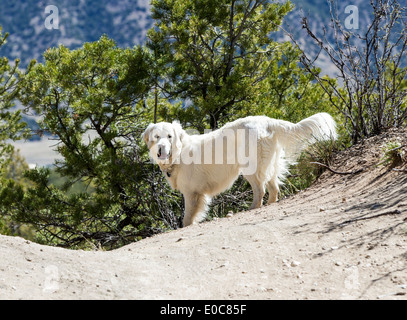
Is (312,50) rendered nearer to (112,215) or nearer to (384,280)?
(384,280)

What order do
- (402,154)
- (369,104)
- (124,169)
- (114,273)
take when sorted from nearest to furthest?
1. (114,273)
2. (402,154)
3. (369,104)
4. (124,169)

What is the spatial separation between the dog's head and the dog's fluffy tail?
138cm

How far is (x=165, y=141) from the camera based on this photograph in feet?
22.5

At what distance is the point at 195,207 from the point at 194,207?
0.05 ft

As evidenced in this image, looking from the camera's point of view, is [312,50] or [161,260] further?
[312,50]

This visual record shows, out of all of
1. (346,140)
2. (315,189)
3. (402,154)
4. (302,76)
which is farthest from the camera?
(302,76)

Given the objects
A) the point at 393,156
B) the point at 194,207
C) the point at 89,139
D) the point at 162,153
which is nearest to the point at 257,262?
the point at 393,156

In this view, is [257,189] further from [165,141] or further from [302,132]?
[165,141]

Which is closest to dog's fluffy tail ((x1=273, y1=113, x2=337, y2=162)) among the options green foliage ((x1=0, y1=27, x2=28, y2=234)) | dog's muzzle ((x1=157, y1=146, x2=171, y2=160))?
dog's muzzle ((x1=157, y1=146, x2=171, y2=160))

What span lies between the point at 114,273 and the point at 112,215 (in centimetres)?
854

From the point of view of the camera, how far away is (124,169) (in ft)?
37.4

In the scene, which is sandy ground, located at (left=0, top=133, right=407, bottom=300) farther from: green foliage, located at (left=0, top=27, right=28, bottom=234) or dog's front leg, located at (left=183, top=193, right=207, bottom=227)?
green foliage, located at (left=0, top=27, right=28, bottom=234)

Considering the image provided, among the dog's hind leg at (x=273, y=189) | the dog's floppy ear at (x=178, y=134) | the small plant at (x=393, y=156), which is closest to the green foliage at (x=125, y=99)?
the dog's hind leg at (x=273, y=189)
